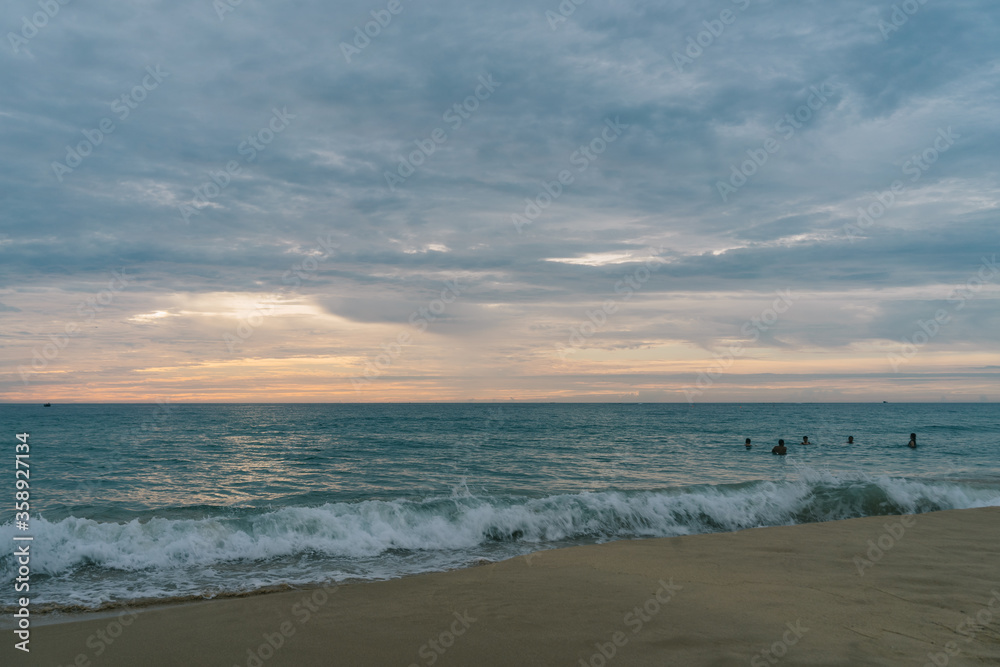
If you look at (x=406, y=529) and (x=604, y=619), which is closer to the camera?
(x=604, y=619)

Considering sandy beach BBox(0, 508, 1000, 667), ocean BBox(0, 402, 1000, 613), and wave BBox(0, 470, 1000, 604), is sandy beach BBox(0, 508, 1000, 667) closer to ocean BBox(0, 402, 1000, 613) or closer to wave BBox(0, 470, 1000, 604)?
ocean BBox(0, 402, 1000, 613)

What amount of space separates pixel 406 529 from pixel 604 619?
670cm

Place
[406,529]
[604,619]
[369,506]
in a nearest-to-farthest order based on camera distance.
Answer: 1. [604,619]
2. [406,529]
3. [369,506]

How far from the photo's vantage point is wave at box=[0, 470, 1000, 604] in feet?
32.7

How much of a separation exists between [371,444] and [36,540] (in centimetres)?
2951

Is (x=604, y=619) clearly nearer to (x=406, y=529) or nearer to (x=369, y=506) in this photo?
(x=406, y=529)

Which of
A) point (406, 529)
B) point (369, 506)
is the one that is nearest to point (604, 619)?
point (406, 529)

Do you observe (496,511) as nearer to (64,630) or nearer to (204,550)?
(204,550)

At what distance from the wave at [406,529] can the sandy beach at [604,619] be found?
6.31 ft

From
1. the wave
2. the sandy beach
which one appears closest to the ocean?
the wave

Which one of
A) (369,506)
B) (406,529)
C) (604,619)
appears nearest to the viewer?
(604,619)

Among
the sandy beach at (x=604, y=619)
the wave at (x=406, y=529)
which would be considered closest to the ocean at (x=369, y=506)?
the wave at (x=406, y=529)

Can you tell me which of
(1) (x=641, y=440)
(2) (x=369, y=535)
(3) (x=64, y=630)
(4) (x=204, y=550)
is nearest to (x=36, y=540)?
(4) (x=204, y=550)

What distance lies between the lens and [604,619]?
663cm
